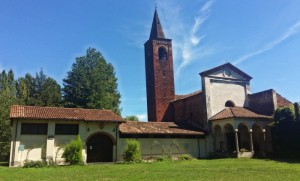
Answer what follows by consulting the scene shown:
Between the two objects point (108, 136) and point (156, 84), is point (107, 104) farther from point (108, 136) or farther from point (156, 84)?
point (108, 136)

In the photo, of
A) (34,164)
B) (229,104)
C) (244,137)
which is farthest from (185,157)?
(34,164)

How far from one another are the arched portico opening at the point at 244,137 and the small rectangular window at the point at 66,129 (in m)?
19.0

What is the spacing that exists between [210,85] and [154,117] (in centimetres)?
1049

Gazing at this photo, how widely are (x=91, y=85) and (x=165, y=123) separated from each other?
14576mm

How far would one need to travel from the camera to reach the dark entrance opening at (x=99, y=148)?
26.6m

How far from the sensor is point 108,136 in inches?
1078

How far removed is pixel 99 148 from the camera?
88.6 feet

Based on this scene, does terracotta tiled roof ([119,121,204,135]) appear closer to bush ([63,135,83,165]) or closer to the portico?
the portico

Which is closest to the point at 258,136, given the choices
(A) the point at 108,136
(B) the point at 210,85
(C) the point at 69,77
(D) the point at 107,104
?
(B) the point at 210,85

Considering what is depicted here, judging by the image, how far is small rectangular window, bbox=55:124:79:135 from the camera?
25250 millimetres

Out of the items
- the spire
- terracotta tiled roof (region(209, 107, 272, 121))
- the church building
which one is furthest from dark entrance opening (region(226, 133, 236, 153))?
the spire

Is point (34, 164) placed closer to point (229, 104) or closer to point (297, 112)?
point (229, 104)

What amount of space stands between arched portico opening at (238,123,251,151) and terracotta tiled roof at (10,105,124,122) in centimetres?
1501

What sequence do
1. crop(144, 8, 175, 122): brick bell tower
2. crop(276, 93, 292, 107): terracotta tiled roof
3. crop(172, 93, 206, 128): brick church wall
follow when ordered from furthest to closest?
crop(144, 8, 175, 122): brick bell tower
crop(276, 93, 292, 107): terracotta tiled roof
crop(172, 93, 206, 128): brick church wall
